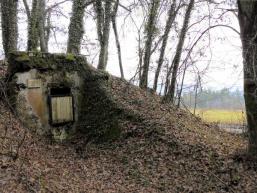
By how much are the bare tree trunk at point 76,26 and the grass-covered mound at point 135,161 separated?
4.32 m

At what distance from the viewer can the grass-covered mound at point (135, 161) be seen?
30.2 ft

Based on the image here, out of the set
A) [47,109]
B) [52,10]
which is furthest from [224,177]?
[52,10]

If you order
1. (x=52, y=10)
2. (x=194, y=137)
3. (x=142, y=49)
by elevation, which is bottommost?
(x=194, y=137)

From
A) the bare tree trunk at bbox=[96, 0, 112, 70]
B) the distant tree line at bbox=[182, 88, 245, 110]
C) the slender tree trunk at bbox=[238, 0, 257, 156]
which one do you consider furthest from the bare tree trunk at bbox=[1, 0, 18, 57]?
the slender tree trunk at bbox=[238, 0, 257, 156]

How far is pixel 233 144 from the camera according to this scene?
12.1 metres

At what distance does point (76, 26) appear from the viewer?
16734 millimetres

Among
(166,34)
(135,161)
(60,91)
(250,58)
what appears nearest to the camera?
(250,58)

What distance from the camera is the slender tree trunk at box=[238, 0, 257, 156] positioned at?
30.9 feet

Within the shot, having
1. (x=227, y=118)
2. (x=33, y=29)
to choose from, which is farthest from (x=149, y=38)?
(x=227, y=118)

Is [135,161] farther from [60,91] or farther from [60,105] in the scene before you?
[60,91]

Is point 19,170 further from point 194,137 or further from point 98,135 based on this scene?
point 194,137

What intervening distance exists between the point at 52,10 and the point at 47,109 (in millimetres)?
6747

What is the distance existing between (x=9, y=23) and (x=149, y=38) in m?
5.15

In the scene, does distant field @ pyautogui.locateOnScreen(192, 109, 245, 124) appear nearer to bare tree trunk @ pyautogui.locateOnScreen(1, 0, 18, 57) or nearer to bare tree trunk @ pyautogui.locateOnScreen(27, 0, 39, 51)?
bare tree trunk @ pyautogui.locateOnScreen(27, 0, 39, 51)
